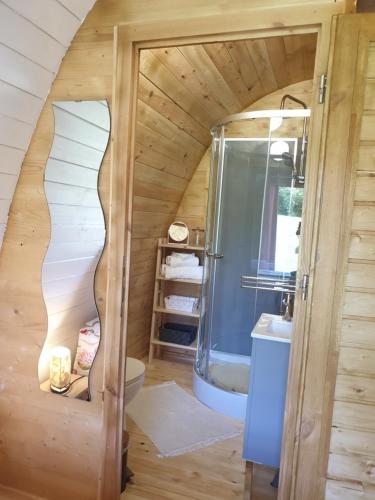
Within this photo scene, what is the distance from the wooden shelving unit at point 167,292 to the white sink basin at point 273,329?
1.13 meters

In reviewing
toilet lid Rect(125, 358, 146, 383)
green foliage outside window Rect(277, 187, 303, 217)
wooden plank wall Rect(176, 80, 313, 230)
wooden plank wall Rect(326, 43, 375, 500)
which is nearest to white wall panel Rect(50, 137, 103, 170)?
wooden plank wall Rect(326, 43, 375, 500)

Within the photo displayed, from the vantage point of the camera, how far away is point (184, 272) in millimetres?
3270

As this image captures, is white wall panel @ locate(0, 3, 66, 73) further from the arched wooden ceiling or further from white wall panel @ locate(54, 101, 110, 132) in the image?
the arched wooden ceiling

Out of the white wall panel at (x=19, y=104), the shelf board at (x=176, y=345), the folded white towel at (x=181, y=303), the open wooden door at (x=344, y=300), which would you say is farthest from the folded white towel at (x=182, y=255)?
the open wooden door at (x=344, y=300)

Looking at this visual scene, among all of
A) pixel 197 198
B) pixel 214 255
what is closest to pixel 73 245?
pixel 214 255

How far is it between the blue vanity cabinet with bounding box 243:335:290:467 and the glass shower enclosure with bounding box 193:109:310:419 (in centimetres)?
73

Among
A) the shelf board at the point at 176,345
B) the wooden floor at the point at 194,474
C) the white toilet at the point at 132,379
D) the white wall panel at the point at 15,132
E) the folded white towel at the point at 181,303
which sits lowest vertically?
the wooden floor at the point at 194,474

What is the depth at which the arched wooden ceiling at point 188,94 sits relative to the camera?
214 cm

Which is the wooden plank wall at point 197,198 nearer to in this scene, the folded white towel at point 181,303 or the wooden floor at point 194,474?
the folded white towel at point 181,303

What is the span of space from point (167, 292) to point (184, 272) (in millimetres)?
412

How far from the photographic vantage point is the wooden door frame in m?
1.29

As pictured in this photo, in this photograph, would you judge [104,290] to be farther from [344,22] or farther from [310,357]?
[344,22]

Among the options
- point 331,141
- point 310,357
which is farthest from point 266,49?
point 310,357

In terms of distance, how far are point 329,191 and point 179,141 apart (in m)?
1.71
